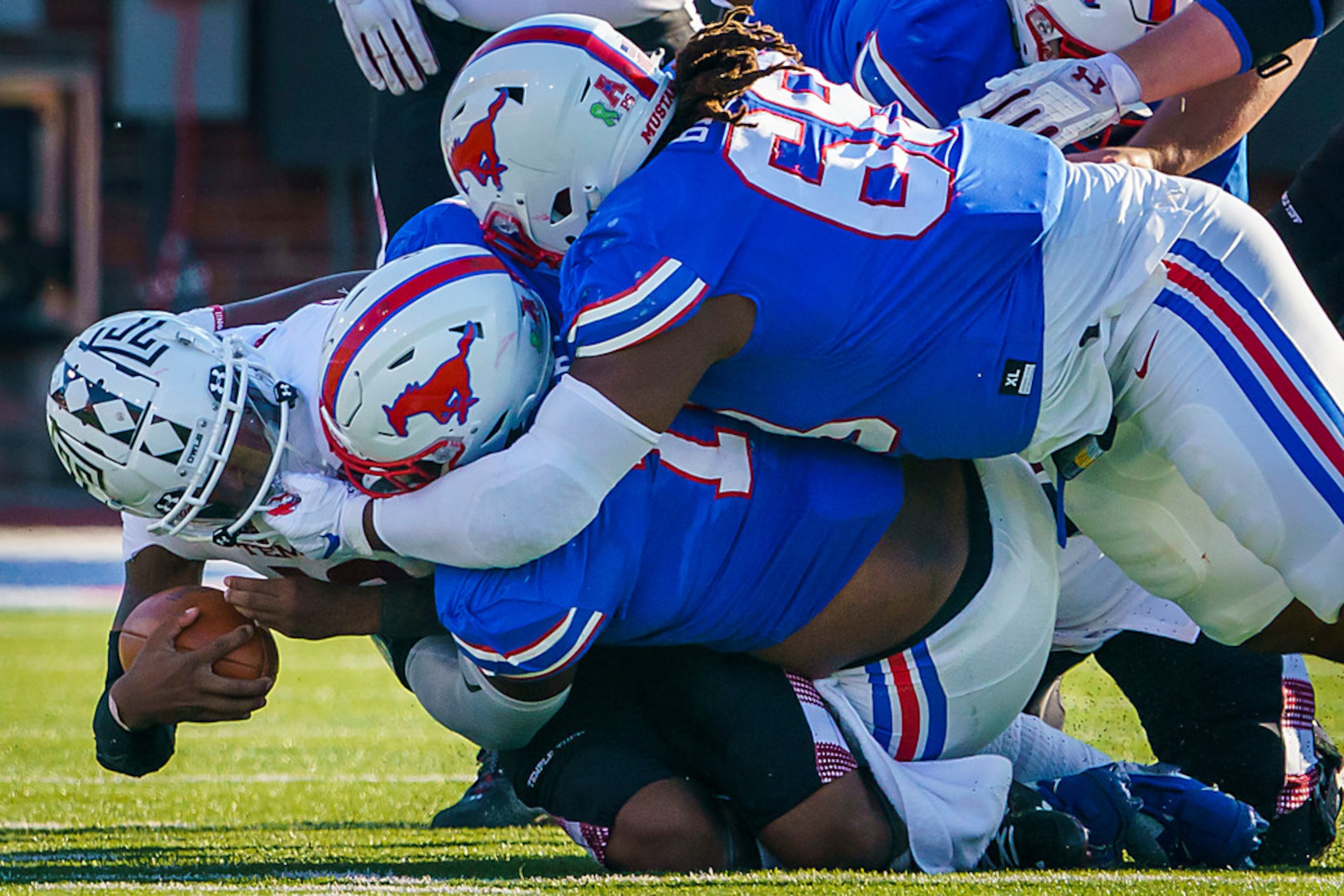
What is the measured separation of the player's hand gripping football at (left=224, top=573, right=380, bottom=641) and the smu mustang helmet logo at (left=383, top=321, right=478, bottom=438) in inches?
12.7

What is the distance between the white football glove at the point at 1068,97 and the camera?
3.07m

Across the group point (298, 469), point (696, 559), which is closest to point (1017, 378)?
point (696, 559)

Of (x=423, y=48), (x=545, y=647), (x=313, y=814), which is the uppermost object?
(x=423, y=48)

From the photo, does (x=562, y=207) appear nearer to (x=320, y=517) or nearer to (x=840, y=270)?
(x=840, y=270)

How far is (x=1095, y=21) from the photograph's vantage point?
327cm

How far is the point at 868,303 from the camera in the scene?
2.57 metres

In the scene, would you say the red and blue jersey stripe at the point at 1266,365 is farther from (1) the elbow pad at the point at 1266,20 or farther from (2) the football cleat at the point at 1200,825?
(1) the elbow pad at the point at 1266,20

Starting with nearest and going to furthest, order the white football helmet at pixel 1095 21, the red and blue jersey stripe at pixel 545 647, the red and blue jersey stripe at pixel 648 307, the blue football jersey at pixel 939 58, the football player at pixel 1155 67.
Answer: the red and blue jersey stripe at pixel 648 307 → the red and blue jersey stripe at pixel 545 647 → the football player at pixel 1155 67 → the white football helmet at pixel 1095 21 → the blue football jersey at pixel 939 58

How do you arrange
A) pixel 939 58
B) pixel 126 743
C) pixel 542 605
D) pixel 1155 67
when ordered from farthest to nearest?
pixel 939 58 < pixel 1155 67 < pixel 126 743 < pixel 542 605

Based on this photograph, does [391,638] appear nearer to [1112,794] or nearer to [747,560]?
[747,560]

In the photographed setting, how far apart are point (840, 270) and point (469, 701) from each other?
827 mm

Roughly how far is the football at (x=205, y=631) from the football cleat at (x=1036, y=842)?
1130 mm

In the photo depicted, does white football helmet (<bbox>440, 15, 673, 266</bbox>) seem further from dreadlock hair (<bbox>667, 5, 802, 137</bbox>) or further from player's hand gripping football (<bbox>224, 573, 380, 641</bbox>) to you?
player's hand gripping football (<bbox>224, 573, 380, 641</bbox>)

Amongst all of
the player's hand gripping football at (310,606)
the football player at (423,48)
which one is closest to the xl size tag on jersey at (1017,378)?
the player's hand gripping football at (310,606)
